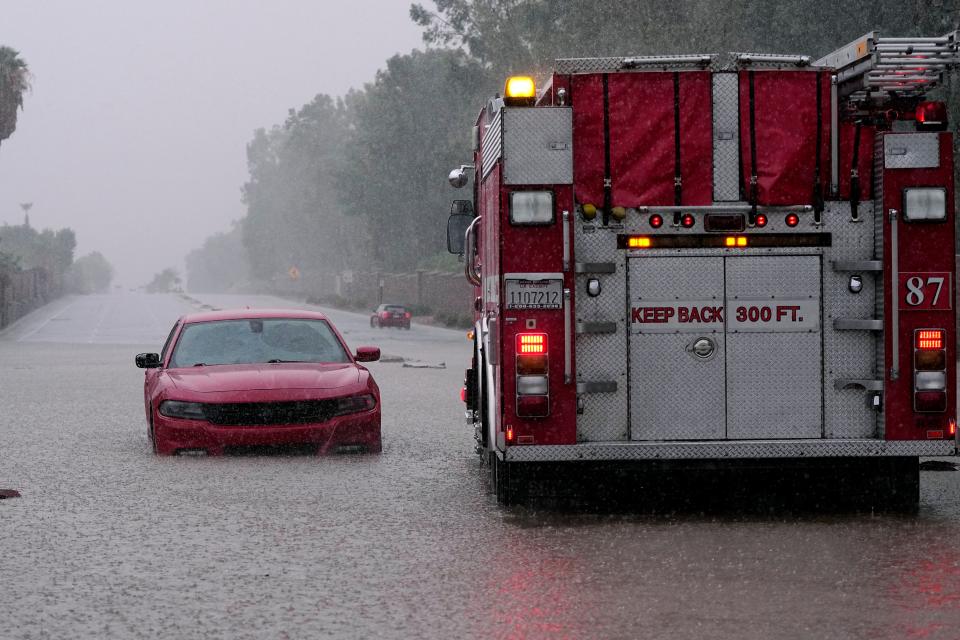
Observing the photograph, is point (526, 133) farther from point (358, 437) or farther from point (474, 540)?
point (358, 437)

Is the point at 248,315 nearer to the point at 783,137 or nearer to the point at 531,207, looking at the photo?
the point at 531,207

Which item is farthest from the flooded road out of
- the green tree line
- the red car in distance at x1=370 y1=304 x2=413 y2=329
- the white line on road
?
the red car in distance at x1=370 y1=304 x2=413 y2=329

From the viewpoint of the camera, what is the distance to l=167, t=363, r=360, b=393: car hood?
13.5 metres

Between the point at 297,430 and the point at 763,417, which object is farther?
the point at 297,430

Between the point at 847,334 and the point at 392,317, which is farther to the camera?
the point at 392,317

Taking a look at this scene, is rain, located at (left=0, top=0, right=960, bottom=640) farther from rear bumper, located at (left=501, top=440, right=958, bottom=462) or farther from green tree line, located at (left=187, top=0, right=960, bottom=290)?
green tree line, located at (left=187, top=0, right=960, bottom=290)

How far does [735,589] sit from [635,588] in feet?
1.55

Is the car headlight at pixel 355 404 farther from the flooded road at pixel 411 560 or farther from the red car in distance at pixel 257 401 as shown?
the flooded road at pixel 411 560

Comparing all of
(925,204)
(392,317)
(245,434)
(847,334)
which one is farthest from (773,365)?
(392,317)

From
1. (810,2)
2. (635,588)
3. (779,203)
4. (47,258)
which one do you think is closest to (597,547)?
(635,588)

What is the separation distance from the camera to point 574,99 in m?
10.1

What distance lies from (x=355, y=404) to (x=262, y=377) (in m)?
0.83

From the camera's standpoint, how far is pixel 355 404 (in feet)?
45.0

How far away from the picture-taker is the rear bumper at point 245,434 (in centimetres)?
1332
